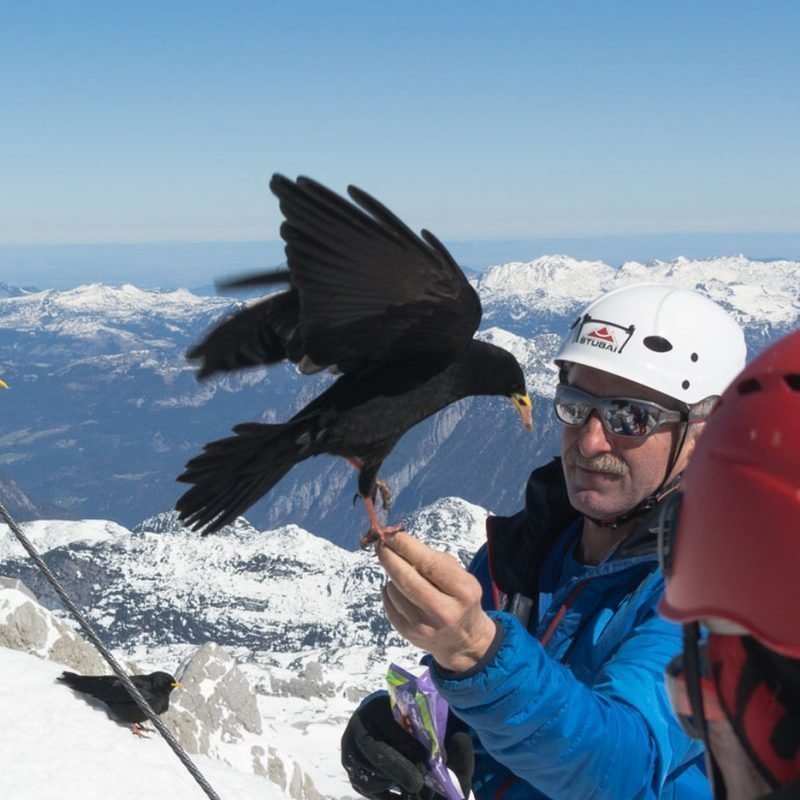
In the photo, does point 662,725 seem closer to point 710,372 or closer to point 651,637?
point 651,637

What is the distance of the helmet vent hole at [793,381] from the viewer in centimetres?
142

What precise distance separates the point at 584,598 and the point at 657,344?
1255 mm

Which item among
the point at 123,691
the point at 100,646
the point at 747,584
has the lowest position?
the point at 123,691

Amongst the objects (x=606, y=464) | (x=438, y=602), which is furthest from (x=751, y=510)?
(x=606, y=464)

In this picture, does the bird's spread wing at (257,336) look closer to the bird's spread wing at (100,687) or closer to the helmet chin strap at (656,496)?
the helmet chin strap at (656,496)

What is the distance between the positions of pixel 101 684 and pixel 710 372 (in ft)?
55.6

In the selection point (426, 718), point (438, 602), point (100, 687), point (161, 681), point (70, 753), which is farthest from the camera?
point (161, 681)

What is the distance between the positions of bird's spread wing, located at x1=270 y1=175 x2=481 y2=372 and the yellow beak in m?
0.75

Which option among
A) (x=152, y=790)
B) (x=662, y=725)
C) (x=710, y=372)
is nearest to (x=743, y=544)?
(x=662, y=725)

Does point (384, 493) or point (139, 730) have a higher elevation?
point (384, 493)

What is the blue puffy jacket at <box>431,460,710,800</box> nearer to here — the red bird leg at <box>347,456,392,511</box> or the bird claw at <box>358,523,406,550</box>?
the bird claw at <box>358,523,406,550</box>

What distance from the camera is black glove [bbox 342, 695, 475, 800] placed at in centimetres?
421

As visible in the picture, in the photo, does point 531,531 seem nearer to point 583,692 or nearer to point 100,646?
point 583,692

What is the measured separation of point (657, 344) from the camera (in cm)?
397
